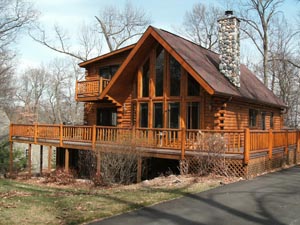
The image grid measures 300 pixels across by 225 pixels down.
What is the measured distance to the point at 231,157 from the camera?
1294 centimetres

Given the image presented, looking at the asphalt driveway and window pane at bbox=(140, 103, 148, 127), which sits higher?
Answer: window pane at bbox=(140, 103, 148, 127)

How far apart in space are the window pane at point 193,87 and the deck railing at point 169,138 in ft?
7.70

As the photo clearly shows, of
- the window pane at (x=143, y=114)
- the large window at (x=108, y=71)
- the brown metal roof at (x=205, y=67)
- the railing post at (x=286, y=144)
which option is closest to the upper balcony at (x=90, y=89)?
the large window at (x=108, y=71)

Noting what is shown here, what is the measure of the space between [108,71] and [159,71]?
610 cm

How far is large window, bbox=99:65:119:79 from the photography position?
24219mm

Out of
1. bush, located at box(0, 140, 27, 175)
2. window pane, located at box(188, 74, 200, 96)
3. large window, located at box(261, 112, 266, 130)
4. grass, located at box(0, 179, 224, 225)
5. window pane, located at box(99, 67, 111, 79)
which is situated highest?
window pane, located at box(99, 67, 111, 79)

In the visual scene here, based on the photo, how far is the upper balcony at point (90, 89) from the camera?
22491 millimetres

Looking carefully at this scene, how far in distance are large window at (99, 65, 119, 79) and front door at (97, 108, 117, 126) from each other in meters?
2.31

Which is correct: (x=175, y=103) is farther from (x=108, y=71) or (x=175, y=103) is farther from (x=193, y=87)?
(x=108, y=71)

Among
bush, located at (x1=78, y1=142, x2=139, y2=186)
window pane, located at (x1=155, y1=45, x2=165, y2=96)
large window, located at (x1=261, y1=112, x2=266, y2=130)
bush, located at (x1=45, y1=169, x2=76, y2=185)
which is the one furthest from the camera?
large window, located at (x1=261, y1=112, x2=266, y2=130)

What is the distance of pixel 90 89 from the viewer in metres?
23.0

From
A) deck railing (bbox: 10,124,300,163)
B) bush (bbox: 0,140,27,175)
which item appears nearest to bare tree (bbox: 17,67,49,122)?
bush (bbox: 0,140,27,175)

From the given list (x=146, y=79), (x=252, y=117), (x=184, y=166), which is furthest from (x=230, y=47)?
(x=184, y=166)

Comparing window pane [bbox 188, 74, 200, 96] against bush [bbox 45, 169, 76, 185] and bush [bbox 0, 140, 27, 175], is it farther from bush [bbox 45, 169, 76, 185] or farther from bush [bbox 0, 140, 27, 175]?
bush [bbox 0, 140, 27, 175]
